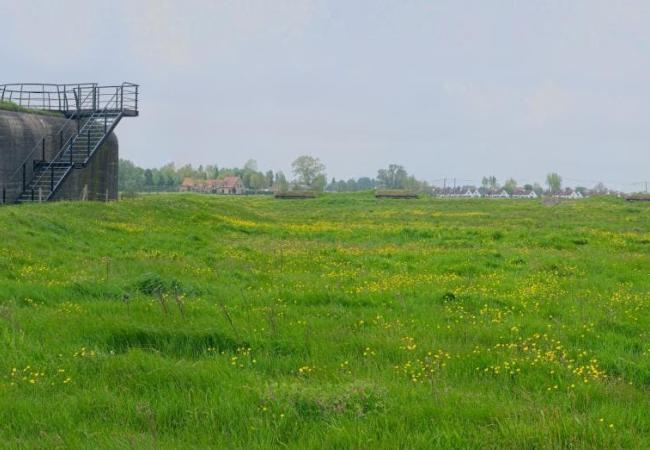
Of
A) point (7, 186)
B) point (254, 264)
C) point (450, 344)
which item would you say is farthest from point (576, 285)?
point (7, 186)

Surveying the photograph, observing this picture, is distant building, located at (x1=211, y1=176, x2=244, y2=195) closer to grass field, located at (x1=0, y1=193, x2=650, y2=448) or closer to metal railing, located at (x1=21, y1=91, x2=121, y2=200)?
metal railing, located at (x1=21, y1=91, x2=121, y2=200)

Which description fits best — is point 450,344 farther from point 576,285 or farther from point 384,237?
point 384,237

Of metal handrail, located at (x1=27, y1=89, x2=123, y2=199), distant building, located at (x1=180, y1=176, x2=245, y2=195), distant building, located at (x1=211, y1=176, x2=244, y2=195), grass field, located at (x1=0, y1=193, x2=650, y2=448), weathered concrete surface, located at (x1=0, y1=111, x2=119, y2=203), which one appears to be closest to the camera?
grass field, located at (x1=0, y1=193, x2=650, y2=448)

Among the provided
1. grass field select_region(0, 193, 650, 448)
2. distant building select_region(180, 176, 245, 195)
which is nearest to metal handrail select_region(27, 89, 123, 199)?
grass field select_region(0, 193, 650, 448)

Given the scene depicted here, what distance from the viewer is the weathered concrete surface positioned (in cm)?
3181

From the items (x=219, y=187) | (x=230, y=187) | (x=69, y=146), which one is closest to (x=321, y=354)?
(x=69, y=146)

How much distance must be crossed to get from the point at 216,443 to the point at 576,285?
31.7ft

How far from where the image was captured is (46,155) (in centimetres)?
3419

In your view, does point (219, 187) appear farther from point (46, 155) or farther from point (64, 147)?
point (46, 155)

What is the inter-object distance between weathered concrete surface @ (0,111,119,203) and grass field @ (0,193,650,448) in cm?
1861

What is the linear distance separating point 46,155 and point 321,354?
102 ft

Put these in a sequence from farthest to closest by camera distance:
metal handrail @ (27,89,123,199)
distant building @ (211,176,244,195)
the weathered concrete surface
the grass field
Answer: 1. distant building @ (211,176,244,195)
2. metal handrail @ (27,89,123,199)
3. the weathered concrete surface
4. the grass field

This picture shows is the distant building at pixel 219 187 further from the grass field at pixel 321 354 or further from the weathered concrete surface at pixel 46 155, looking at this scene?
the grass field at pixel 321 354

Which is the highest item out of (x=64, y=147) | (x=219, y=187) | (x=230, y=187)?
(x=64, y=147)
